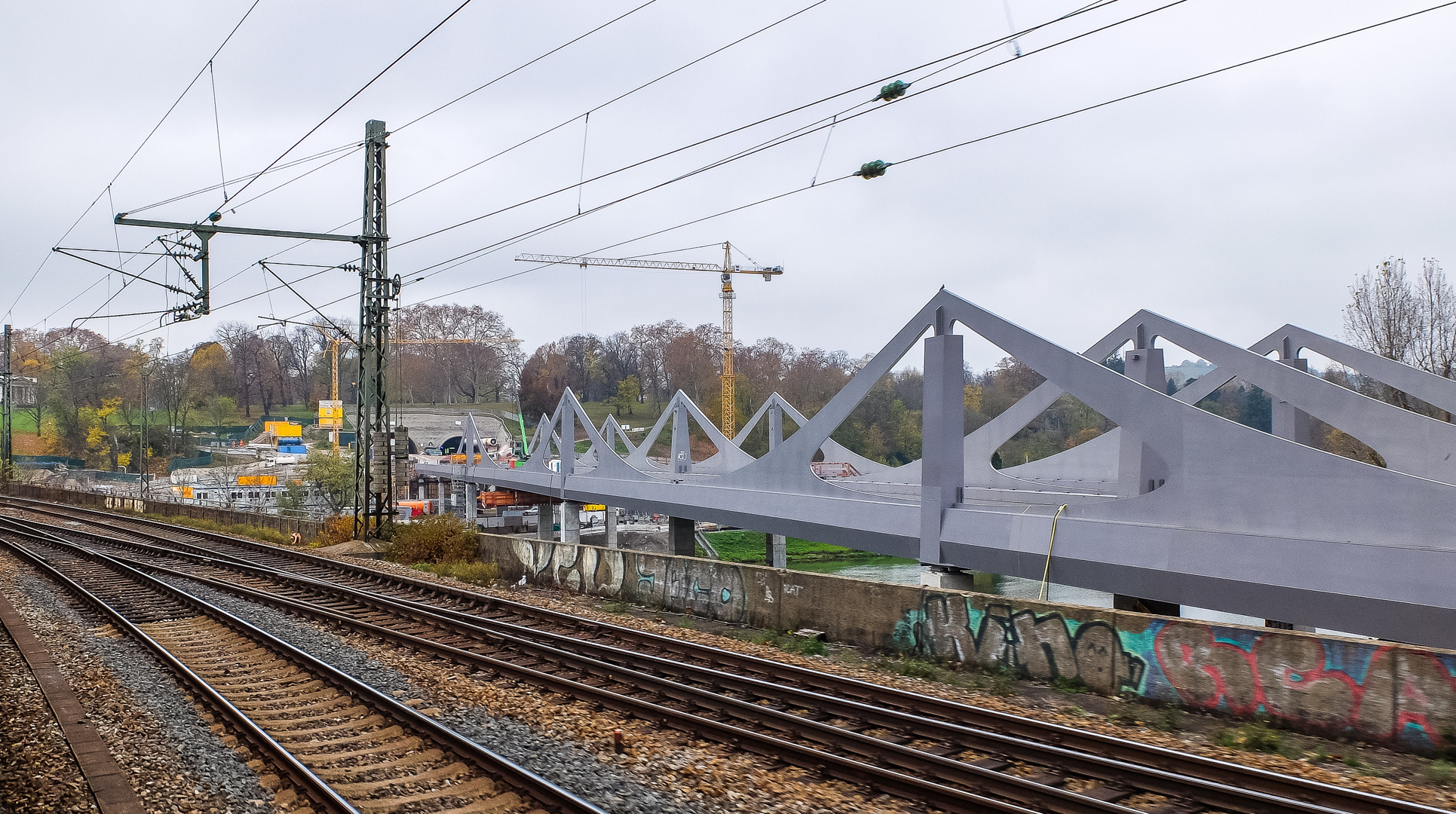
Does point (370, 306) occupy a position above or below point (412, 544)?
above

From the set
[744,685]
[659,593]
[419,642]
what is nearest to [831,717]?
[744,685]

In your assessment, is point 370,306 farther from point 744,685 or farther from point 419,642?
point 744,685

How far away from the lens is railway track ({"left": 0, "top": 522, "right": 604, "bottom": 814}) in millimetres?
7406

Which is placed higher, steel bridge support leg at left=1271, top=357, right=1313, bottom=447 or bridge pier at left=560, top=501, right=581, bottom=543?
steel bridge support leg at left=1271, top=357, right=1313, bottom=447

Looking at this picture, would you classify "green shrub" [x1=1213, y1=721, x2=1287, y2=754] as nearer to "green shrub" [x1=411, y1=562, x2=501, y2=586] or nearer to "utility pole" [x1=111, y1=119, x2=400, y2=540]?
"green shrub" [x1=411, y1=562, x2=501, y2=586]

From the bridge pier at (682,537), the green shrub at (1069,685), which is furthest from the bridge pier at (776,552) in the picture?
the green shrub at (1069,685)

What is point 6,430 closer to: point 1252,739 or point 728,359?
point 728,359

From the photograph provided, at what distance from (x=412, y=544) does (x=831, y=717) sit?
18.4m

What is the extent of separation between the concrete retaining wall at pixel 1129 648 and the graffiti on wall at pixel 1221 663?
0.01 meters

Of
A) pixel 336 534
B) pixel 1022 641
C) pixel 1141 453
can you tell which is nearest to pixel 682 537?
pixel 336 534

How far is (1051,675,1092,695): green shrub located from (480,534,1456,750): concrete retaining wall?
8 centimetres

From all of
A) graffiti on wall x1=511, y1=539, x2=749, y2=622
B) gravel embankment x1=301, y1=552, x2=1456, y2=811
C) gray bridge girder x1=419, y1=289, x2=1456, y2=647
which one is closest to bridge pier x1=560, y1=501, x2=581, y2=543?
graffiti on wall x1=511, y1=539, x2=749, y2=622

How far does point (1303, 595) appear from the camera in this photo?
40.1 feet

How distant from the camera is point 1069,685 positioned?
11180 millimetres
